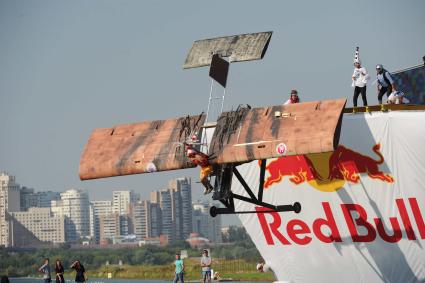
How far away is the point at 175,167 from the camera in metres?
32.9

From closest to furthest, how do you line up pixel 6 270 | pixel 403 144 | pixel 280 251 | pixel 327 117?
pixel 327 117 → pixel 403 144 → pixel 280 251 → pixel 6 270

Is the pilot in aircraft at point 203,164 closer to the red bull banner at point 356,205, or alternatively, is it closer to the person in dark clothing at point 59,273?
the red bull banner at point 356,205

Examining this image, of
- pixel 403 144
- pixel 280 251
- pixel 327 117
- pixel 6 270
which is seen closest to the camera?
pixel 327 117

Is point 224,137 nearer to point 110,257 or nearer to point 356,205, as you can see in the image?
point 356,205

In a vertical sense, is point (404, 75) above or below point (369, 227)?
above

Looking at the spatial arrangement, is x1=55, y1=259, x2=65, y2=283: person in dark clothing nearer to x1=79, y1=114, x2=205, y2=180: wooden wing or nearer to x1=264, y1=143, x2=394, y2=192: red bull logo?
x1=79, y1=114, x2=205, y2=180: wooden wing

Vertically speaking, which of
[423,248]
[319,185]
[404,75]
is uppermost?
[404,75]

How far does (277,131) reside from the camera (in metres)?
32.1

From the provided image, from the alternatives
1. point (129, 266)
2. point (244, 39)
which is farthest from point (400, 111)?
point (129, 266)

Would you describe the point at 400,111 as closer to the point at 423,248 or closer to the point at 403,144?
the point at 403,144

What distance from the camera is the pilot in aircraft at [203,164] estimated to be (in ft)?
106

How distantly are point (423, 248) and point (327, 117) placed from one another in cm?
610

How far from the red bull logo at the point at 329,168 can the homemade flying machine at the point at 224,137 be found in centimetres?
250

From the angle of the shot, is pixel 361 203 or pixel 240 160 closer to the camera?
pixel 240 160
